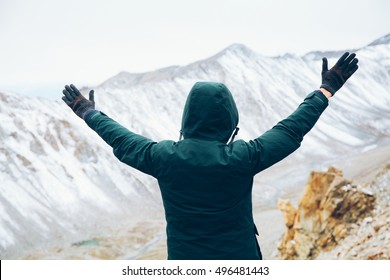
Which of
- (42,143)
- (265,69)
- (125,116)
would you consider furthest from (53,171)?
(265,69)

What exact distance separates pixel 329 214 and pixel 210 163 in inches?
453

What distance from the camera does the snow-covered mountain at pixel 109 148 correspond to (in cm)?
3994

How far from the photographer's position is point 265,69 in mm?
92562

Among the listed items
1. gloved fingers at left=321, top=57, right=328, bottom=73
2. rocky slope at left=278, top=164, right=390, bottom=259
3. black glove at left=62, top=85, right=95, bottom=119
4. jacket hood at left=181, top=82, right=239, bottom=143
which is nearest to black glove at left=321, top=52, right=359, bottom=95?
gloved fingers at left=321, top=57, right=328, bottom=73

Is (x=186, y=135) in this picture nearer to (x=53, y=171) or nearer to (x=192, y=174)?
(x=192, y=174)

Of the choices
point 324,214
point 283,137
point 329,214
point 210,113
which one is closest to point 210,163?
point 210,113

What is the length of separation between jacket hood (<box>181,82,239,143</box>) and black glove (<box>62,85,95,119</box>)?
0.66 metres

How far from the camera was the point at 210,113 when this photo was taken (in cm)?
251

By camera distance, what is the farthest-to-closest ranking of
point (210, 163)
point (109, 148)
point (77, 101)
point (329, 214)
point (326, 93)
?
1. point (109, 148)
2. point (329, 214)
3. point (77, 101)
4. point (326, 93)
5. point (210, 163)

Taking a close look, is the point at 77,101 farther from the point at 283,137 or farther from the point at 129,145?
the point at 283,137

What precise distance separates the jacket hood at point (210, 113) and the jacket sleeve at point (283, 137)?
156 mm

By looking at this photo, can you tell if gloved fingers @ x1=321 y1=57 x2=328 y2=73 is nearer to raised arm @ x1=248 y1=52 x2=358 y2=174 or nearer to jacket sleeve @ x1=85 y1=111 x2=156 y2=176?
raised arm @ x1=248 y1=52 x2=358 y2=174
